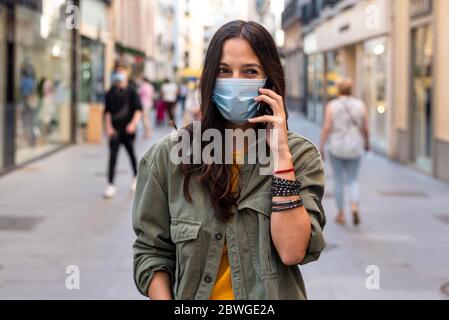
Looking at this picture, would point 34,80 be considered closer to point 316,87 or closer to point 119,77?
point 119,77

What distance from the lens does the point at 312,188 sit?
2465mm

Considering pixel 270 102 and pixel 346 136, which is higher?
pixel 270 102

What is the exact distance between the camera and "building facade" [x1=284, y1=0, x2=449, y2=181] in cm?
1489

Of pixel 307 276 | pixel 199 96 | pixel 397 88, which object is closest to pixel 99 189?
pixel 307 276

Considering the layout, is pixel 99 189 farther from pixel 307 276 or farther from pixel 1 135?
pixel 307 276

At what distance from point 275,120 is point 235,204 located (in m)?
0.28

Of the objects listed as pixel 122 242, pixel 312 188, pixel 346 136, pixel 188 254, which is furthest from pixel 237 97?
pixel 346 136

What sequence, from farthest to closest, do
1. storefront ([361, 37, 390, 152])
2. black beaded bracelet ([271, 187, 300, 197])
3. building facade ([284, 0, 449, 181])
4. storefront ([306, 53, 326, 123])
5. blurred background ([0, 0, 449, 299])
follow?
storefront ([306, 53, 326, 123]), storefront ([361, 37, 390, 152]), building facade ([284, 0, 449, 181]), blurred background ([0, 0, 449, 299]), black beaded bracelet ([271, 187, 300, 197])
